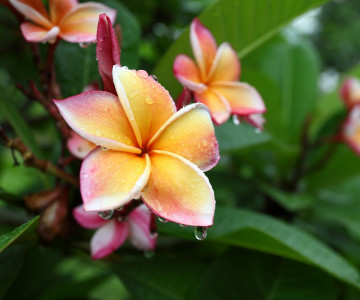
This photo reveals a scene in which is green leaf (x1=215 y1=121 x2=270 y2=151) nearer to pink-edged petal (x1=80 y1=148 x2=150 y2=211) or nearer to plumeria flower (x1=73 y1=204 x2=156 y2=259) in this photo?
plumeria flower (x1=73 y1=204 x2=156 y2=259)

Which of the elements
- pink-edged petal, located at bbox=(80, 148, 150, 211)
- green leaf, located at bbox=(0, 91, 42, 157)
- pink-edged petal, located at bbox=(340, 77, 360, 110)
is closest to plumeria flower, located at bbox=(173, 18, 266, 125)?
pink-edged petal, located at bbox=(80, 148, 150, 211)

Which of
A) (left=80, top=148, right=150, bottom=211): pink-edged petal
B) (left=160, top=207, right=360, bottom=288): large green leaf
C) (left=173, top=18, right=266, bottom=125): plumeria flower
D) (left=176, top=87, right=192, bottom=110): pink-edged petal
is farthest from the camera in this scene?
(left=160, top=207, right=360, bottom=288): large green leaf

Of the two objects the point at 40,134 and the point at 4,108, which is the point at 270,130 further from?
the point at 40,134

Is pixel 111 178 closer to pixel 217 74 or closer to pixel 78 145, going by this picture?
pixel 78 145

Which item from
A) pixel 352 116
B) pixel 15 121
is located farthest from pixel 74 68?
pixel 352 116

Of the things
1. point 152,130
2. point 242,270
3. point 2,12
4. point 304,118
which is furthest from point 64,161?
point 304,118

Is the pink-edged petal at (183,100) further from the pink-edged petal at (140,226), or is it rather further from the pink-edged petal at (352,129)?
the pink-edged petal at (352,129)
